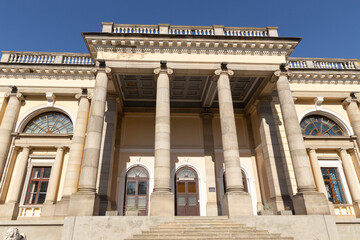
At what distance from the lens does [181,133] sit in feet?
64.1

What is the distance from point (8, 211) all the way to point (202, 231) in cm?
1210

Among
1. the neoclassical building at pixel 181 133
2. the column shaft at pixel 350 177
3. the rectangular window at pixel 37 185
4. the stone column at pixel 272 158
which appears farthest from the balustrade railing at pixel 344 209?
the rectangular window at pixel 37 185

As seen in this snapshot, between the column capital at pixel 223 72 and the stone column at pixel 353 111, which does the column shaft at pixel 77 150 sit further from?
the stone column at pixel 353 111

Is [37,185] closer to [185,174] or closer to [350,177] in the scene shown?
[185,174]

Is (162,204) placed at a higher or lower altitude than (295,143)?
lower

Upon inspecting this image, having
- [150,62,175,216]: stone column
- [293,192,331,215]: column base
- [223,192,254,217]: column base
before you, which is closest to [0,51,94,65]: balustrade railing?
[150,62,175,216]: stone column

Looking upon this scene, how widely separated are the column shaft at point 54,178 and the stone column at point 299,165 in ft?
47.0

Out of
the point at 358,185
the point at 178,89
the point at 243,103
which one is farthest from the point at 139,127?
the point at 358,185

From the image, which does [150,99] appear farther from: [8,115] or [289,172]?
[289,172]

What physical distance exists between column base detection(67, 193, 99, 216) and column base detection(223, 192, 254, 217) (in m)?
6.41

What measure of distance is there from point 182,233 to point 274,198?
7.93 meters

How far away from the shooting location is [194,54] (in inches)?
595

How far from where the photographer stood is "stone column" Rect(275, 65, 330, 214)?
38.6 ft

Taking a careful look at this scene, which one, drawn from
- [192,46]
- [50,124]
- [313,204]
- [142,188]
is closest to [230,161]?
[313,204]
